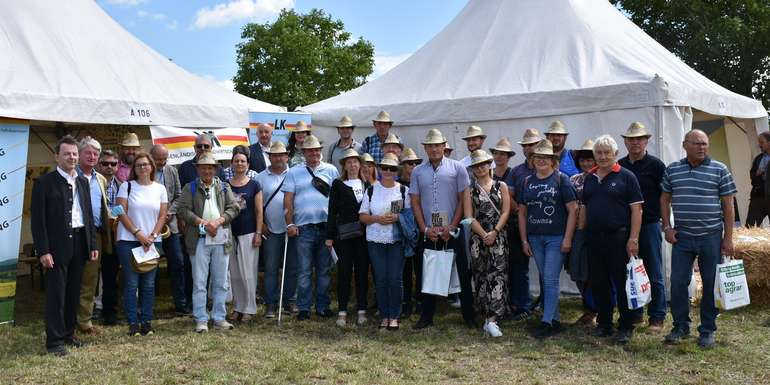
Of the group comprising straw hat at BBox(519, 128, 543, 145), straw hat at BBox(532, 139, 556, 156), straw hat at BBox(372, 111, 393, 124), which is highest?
straw hat at BBox(372, 111, 393, 124)

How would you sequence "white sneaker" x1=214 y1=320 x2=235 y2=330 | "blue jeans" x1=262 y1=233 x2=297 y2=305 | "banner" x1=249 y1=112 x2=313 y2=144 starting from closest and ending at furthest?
"white sneaker" x1=214 y1=320 x2=235 y2=330 → "blue jeans" x1=262 y1=233 x2=297 y2=305 → "banner" x1=249 y1=112 x2=313 y2=144

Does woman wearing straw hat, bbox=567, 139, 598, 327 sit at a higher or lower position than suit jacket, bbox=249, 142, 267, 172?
lower

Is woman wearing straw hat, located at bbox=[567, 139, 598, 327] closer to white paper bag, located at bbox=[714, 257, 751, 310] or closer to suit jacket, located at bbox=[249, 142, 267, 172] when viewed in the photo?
white paper bag, located at bbox=[714, 257, 751, 310]

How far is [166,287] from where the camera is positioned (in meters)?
8.23

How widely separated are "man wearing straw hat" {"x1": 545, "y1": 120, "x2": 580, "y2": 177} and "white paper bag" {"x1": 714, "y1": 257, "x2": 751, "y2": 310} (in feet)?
5.22

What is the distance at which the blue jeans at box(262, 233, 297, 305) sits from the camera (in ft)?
21.2

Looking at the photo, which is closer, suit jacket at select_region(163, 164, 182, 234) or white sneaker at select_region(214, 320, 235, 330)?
white sneaker at select_region(214, 320, 235, 330)

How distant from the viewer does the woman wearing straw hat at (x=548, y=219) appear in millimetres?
5438

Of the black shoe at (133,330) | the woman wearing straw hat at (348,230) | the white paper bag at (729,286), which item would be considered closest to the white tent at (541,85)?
the white paper bag at (729,286)

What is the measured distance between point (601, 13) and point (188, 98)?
16.6 feet

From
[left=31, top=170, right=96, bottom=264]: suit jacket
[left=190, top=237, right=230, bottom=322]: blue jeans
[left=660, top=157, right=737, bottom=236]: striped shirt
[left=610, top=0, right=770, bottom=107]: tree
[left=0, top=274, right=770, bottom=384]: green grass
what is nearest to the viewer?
[left=0, top=274, right=770, bottom=384]: green grass

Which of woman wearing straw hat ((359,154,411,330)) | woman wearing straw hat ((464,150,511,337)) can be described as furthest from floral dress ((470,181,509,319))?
woman wearing straw hat ((359,154,411,330))

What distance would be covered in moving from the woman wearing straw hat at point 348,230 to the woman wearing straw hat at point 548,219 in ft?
4.79

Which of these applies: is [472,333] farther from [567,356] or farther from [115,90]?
[115,90]
